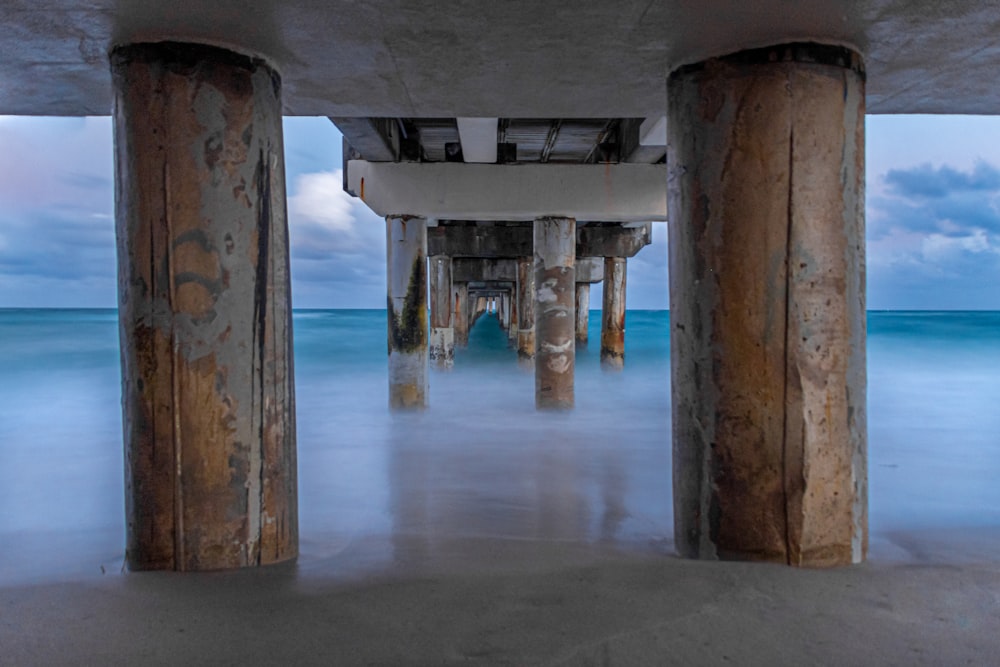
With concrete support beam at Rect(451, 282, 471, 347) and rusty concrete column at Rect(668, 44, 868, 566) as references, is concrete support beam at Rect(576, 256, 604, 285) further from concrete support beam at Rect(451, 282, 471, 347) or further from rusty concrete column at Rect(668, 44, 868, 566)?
rusty concrete column at Rect(668, 44, 868, 566)

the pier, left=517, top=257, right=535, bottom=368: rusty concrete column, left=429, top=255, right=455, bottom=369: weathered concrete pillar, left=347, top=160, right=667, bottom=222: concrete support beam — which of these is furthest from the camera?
left=517, top=257, right=535, bottom=368: rusty concrete column

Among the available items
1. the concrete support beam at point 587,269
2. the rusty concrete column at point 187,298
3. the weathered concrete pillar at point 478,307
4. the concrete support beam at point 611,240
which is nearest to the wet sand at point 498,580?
the rusty concrete column at point 187,298

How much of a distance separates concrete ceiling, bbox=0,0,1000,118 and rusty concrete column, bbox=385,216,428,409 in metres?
5.67

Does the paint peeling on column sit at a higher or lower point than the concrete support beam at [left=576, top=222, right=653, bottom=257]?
lower

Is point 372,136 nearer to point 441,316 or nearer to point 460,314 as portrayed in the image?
point 441,316

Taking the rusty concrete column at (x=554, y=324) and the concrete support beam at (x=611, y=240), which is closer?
the rusty concrete column at (x=554, y=324)

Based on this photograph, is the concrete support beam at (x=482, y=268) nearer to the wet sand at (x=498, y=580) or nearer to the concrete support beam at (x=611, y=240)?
the concrete support beam at (x=611, y=240)

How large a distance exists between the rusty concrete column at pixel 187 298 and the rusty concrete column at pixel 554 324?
6.80 metres

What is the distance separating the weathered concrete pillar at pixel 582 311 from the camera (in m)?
24.7

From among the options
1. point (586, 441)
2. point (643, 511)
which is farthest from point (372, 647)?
point (586, 441)

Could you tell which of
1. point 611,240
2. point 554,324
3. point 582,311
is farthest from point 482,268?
point 554,324

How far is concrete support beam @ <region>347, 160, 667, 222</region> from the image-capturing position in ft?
28.5

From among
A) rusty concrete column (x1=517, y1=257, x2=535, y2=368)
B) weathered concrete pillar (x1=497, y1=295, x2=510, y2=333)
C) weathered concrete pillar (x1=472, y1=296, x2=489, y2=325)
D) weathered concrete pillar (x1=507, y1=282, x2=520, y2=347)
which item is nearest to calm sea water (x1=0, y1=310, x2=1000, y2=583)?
rusty concrete column (x1=517, y1=257, x2=535, y2=368)

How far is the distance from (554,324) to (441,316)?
702cm
